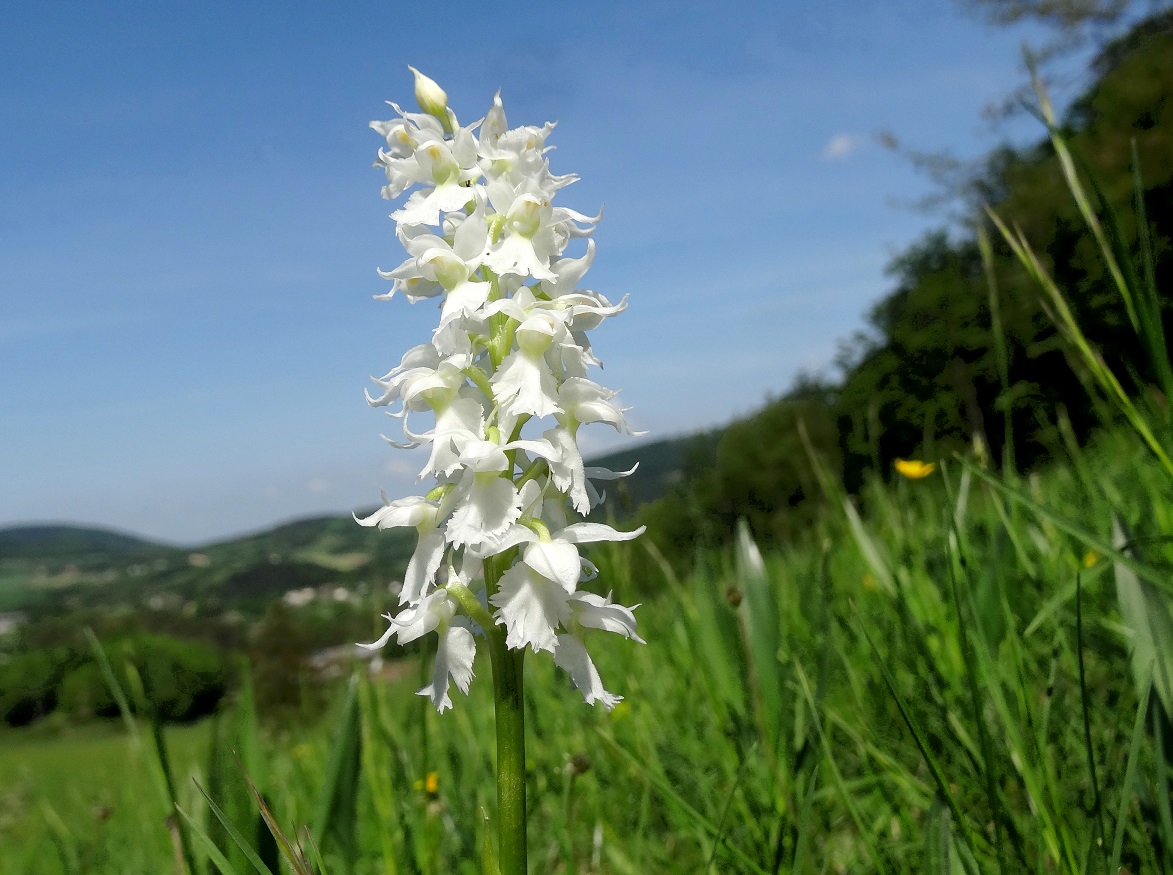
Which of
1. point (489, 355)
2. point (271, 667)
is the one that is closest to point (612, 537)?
point (489, 355)

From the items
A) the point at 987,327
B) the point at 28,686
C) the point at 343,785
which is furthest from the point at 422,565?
the point at 28,686

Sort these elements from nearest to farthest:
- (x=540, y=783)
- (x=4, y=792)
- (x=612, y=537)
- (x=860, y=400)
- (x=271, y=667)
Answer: (x=612, y=537), (x=540, y=783), (x=271, y=667), (x=4, y=792), (x=860, y=400)

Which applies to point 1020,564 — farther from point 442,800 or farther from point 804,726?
point 442,800

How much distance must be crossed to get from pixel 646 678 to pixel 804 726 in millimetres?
1398

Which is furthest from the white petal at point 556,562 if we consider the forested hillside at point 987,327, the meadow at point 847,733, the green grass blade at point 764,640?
the forested hillside at point 987,327

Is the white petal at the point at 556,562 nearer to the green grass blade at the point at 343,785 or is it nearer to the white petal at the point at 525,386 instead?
the white petal at the point at 525,386

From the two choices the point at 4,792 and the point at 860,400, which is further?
the point at 860,400

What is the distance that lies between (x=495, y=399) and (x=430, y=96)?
59cm

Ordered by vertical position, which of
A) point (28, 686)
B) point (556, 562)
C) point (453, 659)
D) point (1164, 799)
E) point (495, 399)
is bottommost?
point (28, 686)

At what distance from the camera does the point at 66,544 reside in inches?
4815

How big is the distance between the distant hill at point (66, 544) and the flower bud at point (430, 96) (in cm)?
12898

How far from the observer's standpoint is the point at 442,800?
209cm

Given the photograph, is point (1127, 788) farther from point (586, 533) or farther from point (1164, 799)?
point (586, 533)

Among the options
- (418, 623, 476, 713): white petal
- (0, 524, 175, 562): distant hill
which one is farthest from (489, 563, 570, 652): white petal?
(0, 524, 175, 562): distant hill
